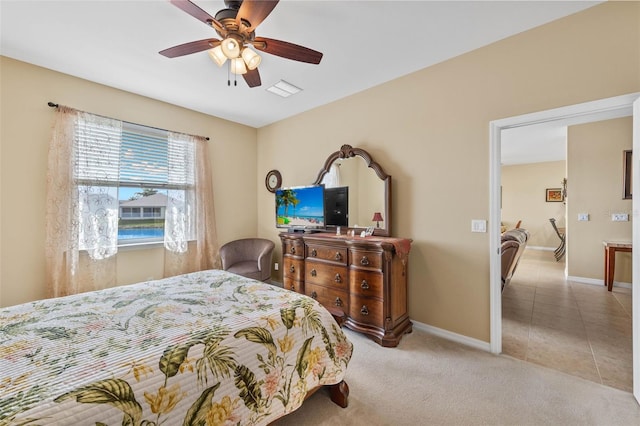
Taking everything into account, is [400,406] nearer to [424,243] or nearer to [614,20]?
[424,243]

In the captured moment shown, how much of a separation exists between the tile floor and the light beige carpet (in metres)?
0.21

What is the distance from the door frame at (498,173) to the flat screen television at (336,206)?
1.54 metres

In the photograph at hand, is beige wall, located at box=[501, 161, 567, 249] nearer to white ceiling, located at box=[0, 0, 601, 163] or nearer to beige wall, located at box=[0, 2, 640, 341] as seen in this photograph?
beige wall, located at box=[0, 2, 640, 341]

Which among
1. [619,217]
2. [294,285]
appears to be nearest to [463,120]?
[294,285]

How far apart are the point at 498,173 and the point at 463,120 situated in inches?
23.7

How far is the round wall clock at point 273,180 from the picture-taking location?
14.1ft

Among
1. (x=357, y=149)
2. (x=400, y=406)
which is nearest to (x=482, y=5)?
(x=357, y=149)

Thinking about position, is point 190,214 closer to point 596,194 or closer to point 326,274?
point 326,274

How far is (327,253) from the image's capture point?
2.95 m

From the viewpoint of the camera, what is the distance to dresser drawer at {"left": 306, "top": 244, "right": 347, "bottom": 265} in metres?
2.81

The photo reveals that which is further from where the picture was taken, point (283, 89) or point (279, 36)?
point (283, 89)

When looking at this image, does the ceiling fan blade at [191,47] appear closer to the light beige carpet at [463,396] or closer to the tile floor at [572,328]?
the light beige carpet at [463,396]

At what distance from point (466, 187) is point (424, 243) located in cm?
70

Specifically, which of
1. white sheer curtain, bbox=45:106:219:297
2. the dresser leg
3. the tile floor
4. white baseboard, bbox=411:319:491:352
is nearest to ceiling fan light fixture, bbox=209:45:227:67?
white sheer curtain, bbox=45:106:219:297
